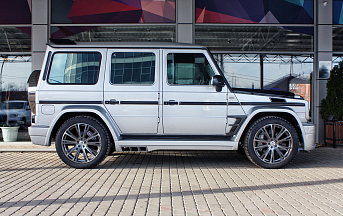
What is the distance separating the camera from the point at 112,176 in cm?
470

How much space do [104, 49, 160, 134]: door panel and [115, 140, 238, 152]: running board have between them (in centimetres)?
20

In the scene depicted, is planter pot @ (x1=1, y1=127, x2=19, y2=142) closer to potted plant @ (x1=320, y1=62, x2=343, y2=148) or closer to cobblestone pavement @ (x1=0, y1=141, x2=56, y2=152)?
cobblestone pavement @ (x1=0, y1=141, x2=56, y2=152)

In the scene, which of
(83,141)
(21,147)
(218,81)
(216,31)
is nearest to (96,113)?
(83,141)

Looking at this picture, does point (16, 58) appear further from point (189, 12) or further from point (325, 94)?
point (325, 94)

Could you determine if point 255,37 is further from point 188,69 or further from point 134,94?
point 134,94

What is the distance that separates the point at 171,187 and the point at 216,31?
19.2 ft

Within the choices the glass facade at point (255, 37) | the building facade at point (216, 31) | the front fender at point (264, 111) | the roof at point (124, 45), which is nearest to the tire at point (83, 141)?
the roof at point (124, 45)

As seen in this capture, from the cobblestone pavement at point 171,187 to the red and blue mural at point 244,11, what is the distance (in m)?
4.39

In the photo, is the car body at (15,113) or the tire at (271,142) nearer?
the tire at (271,142)

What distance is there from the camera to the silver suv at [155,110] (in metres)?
5.11

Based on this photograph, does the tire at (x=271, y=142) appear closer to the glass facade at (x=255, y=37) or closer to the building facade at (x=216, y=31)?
the building facade at (x=216, y=31)

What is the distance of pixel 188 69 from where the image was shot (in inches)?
205

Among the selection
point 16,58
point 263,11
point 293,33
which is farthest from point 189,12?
point 16,58

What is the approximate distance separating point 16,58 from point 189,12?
5.21 metres
